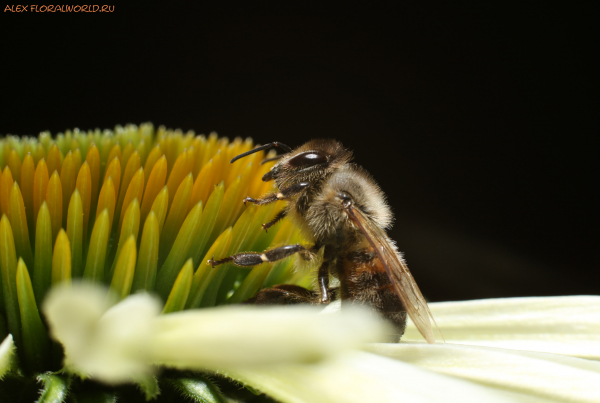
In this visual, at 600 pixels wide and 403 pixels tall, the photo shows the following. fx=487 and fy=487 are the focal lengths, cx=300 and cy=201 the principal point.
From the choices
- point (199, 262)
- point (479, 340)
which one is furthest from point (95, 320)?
point (479, 340)

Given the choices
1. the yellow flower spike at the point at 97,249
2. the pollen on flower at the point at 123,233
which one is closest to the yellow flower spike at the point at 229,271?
the pollen on flower at the point at 123,233

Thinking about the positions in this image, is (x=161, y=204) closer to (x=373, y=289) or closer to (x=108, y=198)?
(x=108, y=198)

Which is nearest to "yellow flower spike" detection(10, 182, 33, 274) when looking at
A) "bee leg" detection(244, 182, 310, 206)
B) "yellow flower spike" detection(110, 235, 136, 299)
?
"yellow flower spike" detection(110, 235, 136, 299)

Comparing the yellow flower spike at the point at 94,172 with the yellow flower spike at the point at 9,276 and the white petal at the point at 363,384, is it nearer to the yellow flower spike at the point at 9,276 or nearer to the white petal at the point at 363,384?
the yellow flower spike at the point at 9,276

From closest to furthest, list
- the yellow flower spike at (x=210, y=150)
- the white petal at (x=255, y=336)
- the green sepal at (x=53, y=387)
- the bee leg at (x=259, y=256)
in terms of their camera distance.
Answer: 1. the white petal at (x=255, y=336)
2. the green sepal at (x=53, y=387)
3. the bee leg at (x=259, y=256)
4. the yellow flower spike at (x=210, y=150)

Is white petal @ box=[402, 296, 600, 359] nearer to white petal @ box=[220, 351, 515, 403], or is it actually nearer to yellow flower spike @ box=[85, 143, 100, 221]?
white petal @ box=[220, 351, 515, 403]

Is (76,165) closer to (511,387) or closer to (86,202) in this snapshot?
(86,202)
